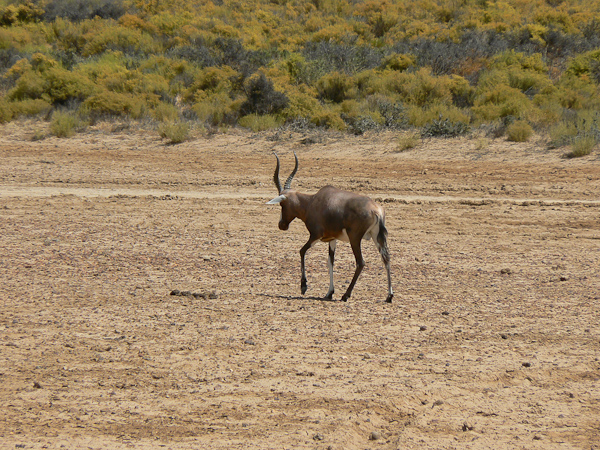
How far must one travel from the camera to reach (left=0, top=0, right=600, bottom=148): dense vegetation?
23.6 m

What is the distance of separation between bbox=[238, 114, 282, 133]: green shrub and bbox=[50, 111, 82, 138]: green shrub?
5.86m

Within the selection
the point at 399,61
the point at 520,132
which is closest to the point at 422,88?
the point at 399,61

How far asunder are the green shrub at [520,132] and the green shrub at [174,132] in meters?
10.4

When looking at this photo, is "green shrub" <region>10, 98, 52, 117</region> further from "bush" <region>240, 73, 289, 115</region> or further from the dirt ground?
the dirt ground

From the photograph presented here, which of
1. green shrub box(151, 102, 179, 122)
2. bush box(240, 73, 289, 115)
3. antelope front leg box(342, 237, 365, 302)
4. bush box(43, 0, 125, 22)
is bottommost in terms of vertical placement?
antelope front leg box(342, 237, 365, 302)

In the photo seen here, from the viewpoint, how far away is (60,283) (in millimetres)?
9953

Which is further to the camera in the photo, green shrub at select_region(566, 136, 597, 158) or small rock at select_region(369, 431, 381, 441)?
green shrub at select_region(566, 136, 597, 158)

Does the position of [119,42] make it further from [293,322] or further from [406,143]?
[293,322]

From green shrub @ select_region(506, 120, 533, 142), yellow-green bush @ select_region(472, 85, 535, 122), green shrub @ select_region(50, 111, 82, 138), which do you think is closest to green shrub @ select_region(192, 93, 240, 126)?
green shrub @ select_region(50, 111, 82, 138)

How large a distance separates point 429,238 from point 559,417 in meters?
7.58

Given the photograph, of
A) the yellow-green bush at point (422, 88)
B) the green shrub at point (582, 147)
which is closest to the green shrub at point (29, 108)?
the yellow-green bush at point (422, 88)

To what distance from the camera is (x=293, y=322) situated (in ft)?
27.5

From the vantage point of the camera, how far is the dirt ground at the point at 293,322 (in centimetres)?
591

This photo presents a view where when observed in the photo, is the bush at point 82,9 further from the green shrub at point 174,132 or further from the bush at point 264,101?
the green shrub at point 174,132
